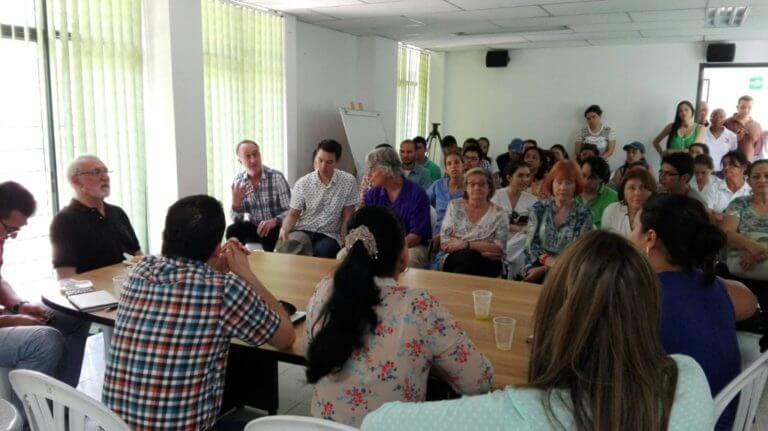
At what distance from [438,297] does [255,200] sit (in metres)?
2.75

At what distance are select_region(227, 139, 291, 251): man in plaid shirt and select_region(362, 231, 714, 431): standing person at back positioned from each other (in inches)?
149

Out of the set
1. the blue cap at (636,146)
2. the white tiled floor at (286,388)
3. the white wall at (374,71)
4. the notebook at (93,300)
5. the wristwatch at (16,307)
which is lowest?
the white tiled floor at (286,388)

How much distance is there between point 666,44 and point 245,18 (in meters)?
6.48

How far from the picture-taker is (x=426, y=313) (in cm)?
152

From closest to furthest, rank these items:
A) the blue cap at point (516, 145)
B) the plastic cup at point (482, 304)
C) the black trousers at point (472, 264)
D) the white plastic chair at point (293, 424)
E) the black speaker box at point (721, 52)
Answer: the white plastic chair at point (293, 424), the plastic cup at point (482, 304), the black trousers at point (472, 264), the black speaker box at point (721, 52), the blue cap at point (516, 145)

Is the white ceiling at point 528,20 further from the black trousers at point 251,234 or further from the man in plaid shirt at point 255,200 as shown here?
the black trousers at point 251,234

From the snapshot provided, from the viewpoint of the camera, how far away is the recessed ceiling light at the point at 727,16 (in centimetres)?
599

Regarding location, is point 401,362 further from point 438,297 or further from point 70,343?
point 70,343

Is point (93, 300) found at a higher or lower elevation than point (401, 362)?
lower

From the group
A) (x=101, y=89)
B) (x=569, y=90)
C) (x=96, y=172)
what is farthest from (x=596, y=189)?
(x=569, y=90)

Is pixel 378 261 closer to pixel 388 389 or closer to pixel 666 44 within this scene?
pixel 388 389

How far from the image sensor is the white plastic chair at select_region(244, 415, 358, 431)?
120 centimetres

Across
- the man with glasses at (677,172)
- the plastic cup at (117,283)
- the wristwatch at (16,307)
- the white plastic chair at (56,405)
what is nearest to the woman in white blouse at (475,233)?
the man with glasses at (677,172)

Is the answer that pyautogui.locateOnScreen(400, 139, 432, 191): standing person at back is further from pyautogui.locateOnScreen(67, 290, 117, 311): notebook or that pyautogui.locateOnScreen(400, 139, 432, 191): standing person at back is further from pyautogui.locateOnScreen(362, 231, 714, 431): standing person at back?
pyautogui.locateOnScreen(362, 231, 714, 431): standing person at back
